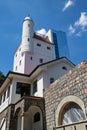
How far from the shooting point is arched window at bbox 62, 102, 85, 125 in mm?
9094

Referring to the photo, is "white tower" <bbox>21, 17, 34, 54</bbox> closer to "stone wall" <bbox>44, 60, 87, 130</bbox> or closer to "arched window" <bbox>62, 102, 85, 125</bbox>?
"stone wall" <bbox>44, 60, 87, 130</bbox>

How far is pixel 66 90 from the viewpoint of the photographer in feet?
33.2

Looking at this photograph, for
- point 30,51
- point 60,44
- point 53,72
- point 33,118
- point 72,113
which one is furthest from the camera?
point 60,44

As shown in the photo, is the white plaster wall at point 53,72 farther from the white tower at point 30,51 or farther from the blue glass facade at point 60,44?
the blue glass facade at point 60,44

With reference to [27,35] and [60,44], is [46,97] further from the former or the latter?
[60,44]

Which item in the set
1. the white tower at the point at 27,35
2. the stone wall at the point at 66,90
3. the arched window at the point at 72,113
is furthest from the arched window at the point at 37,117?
the white tower at the point at 27,35

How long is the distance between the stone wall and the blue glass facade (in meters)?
29.5

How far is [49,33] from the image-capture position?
33562mm

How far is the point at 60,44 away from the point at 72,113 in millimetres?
34812

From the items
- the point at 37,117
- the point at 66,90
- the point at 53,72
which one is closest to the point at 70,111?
the point at 66,90

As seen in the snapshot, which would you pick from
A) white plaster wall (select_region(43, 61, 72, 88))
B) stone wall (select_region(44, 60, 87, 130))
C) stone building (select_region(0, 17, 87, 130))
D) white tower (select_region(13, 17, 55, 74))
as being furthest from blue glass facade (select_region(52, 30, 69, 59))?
stone wall (select_region(44, 60, 87, 130))

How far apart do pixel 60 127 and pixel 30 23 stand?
2218 cm

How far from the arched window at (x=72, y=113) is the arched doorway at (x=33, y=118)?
13.4ft

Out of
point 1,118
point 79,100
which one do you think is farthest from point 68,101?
point 1,118
